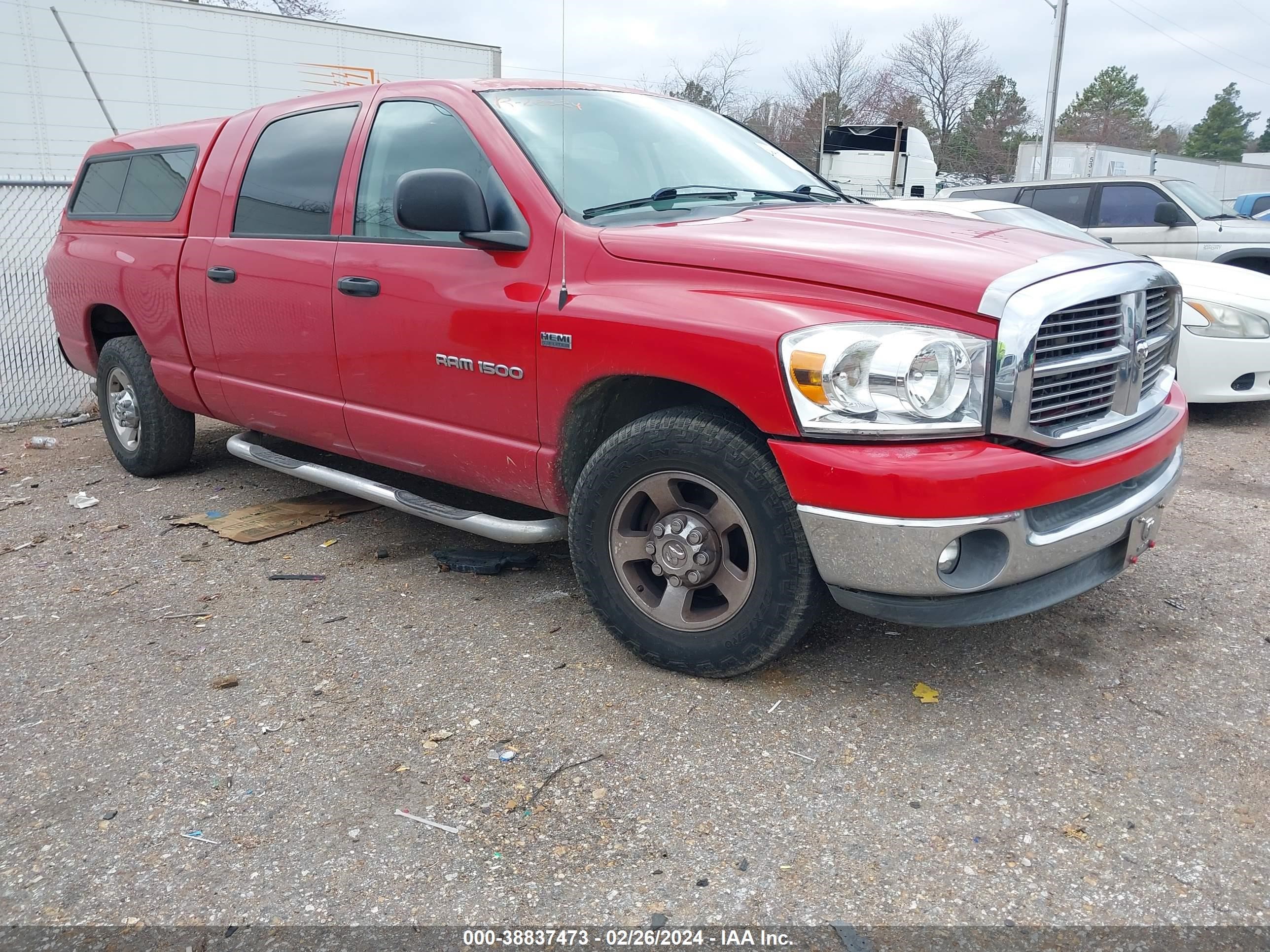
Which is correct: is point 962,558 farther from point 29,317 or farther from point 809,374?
point 29,317

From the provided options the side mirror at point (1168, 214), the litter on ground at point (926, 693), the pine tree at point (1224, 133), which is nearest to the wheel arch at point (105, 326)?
the litter on ground at point (926, 693)

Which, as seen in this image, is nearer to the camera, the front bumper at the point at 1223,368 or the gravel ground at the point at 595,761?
the gravel ground at the point at 595,761

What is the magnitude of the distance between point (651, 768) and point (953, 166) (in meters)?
50.3

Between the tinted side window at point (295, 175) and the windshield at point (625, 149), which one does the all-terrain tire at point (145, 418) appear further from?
the windshield at point (625, 149)

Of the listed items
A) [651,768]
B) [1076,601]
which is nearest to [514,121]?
[651,768]

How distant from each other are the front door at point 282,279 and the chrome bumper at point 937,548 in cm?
230

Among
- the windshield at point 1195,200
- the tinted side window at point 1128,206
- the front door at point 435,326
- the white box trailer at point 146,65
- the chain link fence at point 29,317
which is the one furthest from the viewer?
the white box trailer at point 146,65

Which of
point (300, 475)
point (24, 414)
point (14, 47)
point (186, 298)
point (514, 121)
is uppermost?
point (14, 47)

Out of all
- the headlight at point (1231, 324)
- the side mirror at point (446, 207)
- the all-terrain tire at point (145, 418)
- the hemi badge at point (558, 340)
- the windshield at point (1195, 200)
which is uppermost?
the windshield at point (1195, 200)

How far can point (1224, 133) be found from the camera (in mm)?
73500

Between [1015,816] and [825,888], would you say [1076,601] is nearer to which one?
[1015,816]

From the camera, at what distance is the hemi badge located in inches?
126

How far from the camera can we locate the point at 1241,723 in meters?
2.88

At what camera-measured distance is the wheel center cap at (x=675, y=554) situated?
121 inches
